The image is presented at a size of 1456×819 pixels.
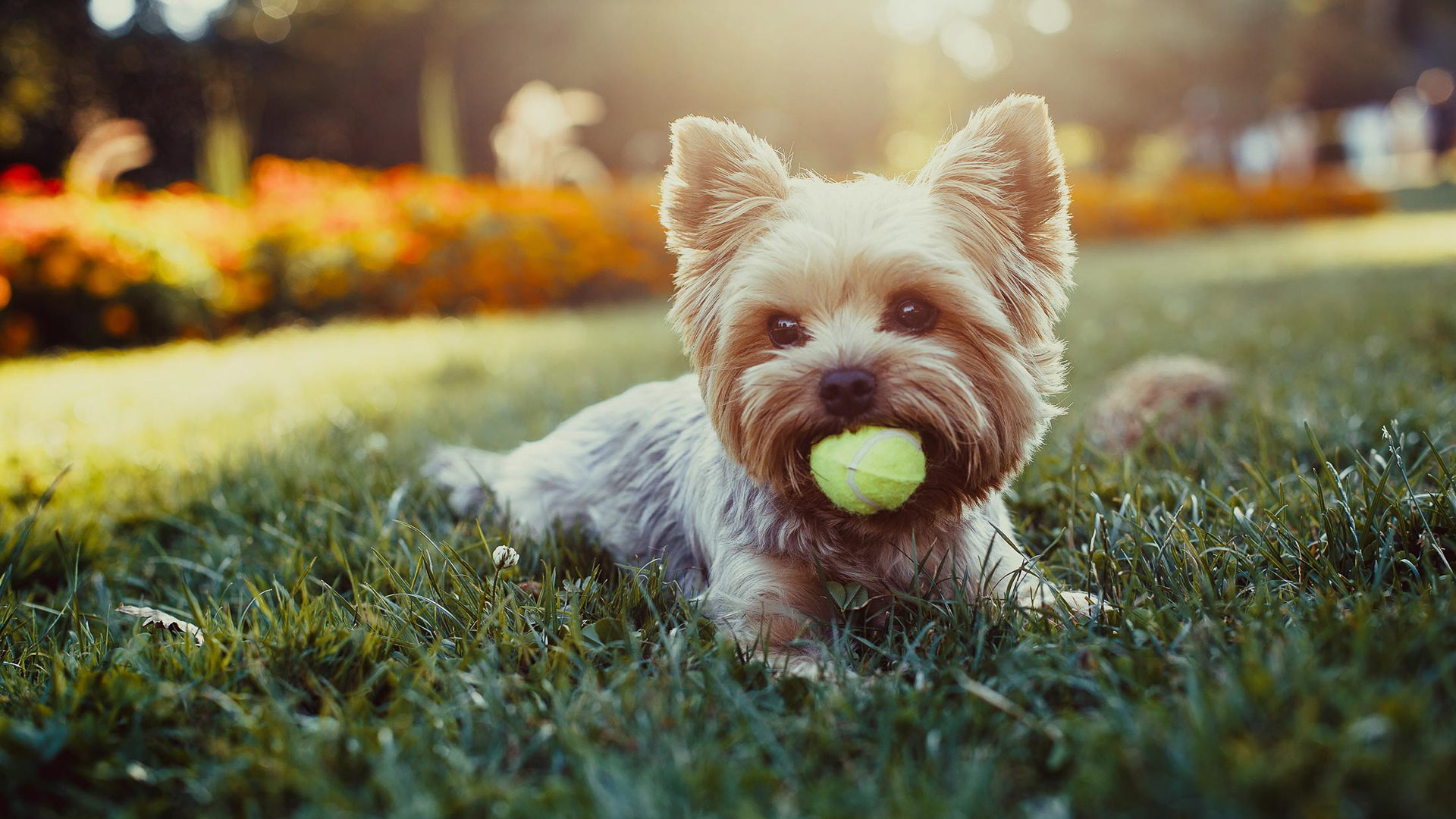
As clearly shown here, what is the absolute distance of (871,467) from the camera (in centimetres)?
229

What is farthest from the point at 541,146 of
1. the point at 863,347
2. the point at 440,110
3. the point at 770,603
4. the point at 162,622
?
the point at 770,603

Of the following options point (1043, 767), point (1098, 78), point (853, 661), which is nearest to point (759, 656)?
point (853, 661)

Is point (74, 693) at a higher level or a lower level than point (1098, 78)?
lower

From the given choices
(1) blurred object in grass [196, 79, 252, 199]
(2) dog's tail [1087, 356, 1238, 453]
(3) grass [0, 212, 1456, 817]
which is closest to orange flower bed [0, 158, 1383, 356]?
(1) blurred object in grass [196, 79, 252, 199]

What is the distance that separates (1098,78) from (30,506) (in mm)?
32910

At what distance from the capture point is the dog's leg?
2363 mm

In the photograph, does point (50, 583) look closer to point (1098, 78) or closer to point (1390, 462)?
point (1390, 462)

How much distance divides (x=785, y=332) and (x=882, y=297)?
0.30 meters

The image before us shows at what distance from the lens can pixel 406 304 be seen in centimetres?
1134

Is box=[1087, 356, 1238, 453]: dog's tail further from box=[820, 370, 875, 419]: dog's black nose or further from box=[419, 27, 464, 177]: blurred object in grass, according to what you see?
box=[419, 27, 464, 177]: blurred object in grass

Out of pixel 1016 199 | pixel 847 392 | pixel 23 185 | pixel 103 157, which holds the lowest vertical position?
pixel 847 392

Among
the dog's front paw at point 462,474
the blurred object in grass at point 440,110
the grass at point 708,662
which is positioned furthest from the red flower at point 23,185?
the dog's front paw at point 462,474

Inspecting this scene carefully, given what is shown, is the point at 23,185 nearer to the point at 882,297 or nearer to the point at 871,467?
the point at 882,297

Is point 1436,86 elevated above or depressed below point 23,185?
above
